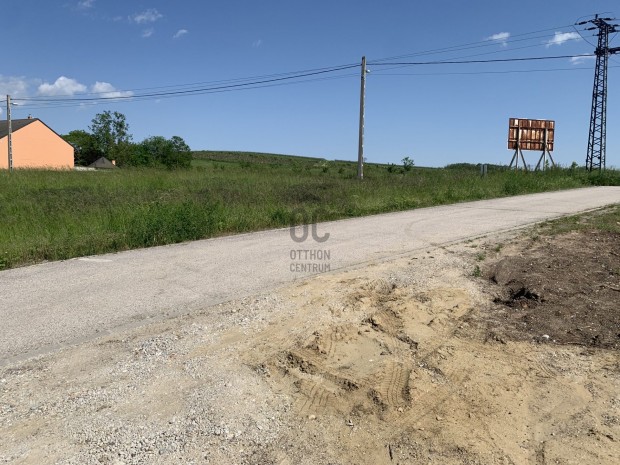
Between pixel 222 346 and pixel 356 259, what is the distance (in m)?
3.98

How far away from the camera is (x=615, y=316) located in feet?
16.2

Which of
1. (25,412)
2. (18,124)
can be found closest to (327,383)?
(25,412)

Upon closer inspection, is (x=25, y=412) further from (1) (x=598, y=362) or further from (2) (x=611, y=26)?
(2) (x=611, y=26)

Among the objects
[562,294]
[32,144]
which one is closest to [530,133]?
[562,294]

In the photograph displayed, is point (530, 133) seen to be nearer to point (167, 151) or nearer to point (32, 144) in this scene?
point (167, 151)

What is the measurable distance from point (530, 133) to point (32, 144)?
52.0m

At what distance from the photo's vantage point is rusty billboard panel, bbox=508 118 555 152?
31469 mm

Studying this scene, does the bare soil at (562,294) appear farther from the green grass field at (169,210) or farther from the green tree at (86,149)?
the green tree at (86,149)

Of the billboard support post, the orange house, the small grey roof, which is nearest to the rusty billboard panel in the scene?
the billboard support post

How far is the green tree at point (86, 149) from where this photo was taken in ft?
296

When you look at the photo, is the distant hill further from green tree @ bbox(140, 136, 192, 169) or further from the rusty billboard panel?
the rusty billboard panel

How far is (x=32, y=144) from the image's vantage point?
5491 centimetres

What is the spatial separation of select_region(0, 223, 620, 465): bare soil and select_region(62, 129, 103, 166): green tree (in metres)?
94.9

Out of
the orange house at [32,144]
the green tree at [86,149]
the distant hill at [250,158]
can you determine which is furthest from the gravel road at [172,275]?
the green tree at [86,149]
